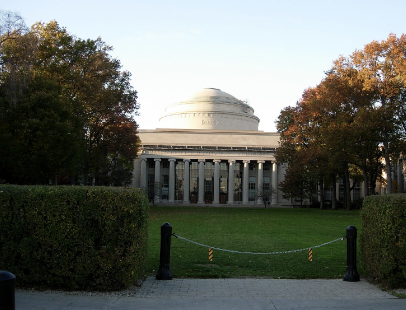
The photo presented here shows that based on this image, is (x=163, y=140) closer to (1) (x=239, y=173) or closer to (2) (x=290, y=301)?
(1) (x=239, y=173)

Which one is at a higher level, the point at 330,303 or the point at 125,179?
the point at 125,179

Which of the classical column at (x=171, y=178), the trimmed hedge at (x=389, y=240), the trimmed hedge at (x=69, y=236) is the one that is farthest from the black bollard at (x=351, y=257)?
the classical column at (x=171, y=178)

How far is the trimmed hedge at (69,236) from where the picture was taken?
34.5ft

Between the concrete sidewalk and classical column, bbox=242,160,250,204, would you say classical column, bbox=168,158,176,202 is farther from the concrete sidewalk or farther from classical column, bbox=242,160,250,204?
the concrete sidewalk

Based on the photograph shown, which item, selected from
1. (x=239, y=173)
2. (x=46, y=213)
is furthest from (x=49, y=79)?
(x=239, y=173)

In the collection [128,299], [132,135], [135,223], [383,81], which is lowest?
[128,299]

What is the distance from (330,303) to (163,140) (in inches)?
3005

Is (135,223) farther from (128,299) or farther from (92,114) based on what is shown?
(92,114)

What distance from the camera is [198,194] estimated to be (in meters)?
83.4

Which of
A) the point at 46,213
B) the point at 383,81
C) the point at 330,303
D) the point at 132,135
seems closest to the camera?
the point at 330,303

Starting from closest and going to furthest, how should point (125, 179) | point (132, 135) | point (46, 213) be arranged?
point (46, 213)
point (132, 135)
point (125, 179)

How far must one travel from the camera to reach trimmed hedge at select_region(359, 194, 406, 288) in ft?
35.7

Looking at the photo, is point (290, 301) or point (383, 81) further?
point (383, 81)

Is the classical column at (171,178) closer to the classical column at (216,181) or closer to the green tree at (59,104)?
the classical column at (216,181)
